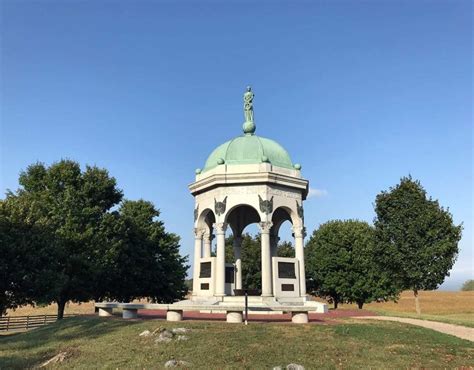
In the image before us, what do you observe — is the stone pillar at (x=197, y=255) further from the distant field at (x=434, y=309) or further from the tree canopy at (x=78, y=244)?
the distant field at (x=434, y=309)

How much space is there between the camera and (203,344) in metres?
16.2

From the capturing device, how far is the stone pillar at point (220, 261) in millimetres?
29031

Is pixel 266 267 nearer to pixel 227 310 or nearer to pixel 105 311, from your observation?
pixel 227 310

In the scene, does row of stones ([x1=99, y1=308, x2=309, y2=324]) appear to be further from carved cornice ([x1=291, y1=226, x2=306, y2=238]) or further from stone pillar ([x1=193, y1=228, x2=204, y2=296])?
carved cornice ([x1=291, y1=226, x2=306, y2=238])

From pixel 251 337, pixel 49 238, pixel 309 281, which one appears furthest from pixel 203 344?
pixel 309 281

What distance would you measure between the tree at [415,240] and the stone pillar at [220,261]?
19.1 m

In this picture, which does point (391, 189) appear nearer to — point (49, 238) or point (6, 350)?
point (49, 238)

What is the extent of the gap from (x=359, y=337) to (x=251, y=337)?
457 cm

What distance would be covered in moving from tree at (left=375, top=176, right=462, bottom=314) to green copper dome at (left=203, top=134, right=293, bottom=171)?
1492 cm

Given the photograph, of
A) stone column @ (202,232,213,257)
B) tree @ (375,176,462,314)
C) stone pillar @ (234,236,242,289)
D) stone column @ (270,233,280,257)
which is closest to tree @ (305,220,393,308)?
tree @ (375,176,462,314)

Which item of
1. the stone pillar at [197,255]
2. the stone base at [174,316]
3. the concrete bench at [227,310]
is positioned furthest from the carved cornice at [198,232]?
the stone base at [174,316]

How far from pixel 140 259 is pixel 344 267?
2471 centimetres

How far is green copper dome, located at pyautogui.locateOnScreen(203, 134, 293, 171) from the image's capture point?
3148cm

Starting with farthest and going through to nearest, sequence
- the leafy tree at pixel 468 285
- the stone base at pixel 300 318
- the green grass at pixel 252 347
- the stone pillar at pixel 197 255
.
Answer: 1. the leafy tree at pixel 468 285
2. the stone pillar at pixel 197 255
3. the stone base at pixel 300 318
4. the green grass at pixel 252 347
